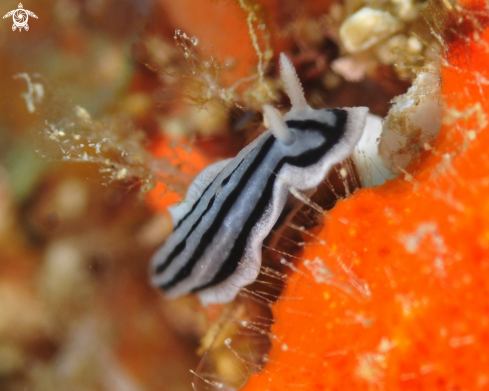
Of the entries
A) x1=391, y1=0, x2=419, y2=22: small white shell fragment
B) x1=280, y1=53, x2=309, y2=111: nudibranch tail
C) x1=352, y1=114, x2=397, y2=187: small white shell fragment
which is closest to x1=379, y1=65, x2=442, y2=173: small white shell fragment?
x1=352, y1=114, x2=397, y2=187: small white shell fragment

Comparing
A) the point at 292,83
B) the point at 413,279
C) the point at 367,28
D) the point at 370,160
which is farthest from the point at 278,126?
the point at 367,28

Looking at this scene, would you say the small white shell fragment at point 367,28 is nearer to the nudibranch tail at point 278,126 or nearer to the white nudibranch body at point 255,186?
the white nudibranch body at point 255,186

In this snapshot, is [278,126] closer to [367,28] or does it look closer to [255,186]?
[255,186]

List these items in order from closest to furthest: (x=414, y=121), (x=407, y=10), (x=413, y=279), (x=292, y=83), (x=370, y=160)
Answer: (x=413, y=279) → (x=414, y=121) → (x=292, y=83) → (x=370, y=160) → (x=407, y=10)

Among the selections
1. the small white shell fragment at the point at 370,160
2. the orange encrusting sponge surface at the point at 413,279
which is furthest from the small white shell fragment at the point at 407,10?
the orange encrusting sponge surface at the point at 413,279

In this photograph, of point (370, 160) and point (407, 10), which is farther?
point (407, 10)

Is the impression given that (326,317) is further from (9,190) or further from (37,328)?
(9,190)
